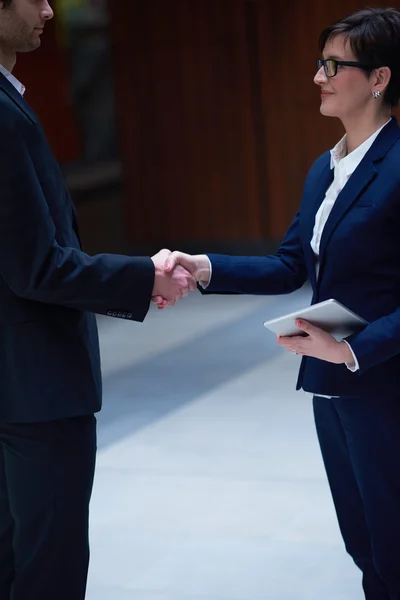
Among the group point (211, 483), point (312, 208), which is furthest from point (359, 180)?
point (211, 483)

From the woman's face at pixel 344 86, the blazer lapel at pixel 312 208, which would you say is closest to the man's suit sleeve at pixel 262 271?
the blazer lapel at pixel 312 208

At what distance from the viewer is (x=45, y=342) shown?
6.82 feet

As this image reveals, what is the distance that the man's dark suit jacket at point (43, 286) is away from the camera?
1.97 meters

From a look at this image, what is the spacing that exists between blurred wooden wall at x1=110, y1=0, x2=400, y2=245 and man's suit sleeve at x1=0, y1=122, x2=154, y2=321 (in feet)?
22.7

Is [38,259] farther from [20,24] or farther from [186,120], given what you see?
[186,120]

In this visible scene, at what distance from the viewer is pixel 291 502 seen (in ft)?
12.1

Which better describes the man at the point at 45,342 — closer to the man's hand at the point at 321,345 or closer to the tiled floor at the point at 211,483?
the man's hand at the point at 321,345

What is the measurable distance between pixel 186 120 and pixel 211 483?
622cm

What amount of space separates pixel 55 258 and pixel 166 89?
7904mm

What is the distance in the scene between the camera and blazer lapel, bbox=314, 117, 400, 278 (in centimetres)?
224

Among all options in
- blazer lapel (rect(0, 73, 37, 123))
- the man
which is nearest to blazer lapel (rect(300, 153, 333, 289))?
the man

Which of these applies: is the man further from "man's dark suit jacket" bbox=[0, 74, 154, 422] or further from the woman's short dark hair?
the woman's short dark hair

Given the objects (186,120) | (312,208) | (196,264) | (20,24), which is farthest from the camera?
(186,120)

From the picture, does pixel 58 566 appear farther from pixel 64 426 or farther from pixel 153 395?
pixel 153 395
